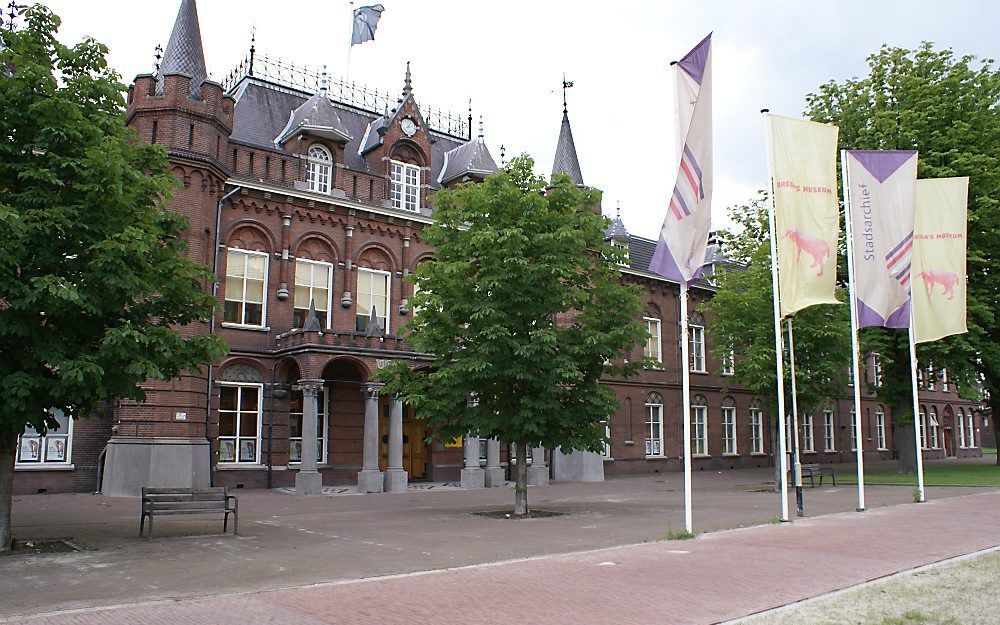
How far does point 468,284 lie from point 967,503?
13.4 meters

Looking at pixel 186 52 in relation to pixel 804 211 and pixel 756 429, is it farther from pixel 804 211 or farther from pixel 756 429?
pixel 756 429

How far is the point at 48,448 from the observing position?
2314cm

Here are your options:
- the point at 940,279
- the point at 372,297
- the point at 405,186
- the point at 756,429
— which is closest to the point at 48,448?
the point at 372,297

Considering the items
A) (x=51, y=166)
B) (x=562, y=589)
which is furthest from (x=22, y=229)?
(x=562, y=589)

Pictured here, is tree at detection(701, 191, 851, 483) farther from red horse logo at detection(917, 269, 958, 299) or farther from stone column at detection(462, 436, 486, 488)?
stone column at detection(462, 436, 486, 488)

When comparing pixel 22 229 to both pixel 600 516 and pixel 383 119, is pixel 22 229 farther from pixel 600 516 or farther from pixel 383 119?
pixel 383 119

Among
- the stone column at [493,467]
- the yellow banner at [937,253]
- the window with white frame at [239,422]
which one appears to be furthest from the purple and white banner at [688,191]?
the window with white frame at [239,422]

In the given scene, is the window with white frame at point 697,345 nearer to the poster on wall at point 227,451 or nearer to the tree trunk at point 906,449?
the tree trunk at point 906,449

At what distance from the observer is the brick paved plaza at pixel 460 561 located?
8156mm

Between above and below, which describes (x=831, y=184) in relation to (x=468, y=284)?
above

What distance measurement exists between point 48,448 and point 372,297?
11.5 meters

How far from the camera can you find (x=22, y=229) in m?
11.0

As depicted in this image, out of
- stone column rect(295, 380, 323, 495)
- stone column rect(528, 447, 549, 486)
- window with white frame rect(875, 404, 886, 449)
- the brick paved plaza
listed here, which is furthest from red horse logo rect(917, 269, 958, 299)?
window with white frame rect(875, 404, 886, 449)

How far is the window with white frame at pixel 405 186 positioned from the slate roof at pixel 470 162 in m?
2.06
